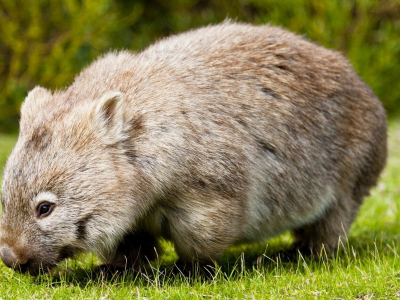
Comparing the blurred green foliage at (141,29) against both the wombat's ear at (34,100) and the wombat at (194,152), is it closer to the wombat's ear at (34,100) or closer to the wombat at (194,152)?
the wombat at (194,152)

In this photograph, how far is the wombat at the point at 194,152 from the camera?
4371mm

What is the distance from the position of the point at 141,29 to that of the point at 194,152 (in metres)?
11.6

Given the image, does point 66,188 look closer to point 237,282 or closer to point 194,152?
point 194,152

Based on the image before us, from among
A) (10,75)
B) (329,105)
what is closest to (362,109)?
(329,105)

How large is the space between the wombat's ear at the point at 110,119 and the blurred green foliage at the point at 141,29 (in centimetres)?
641

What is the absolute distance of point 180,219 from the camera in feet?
15.3

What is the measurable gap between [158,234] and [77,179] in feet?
3.10

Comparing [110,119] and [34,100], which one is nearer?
[110,119]

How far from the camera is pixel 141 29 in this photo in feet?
51.6

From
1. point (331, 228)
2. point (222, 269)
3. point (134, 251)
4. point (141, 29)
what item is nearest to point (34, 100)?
point (134, 251)

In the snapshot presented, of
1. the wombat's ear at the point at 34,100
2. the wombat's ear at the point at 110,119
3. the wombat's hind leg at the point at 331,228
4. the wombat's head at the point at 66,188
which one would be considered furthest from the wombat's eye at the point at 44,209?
the wombat's hind leg at the point at 331,228

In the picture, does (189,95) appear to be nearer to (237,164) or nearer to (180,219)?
(237,164)

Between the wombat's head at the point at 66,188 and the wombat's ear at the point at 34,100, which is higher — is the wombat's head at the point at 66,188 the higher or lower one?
the lower one

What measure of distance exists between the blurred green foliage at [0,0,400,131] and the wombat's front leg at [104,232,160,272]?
20.3 ft
